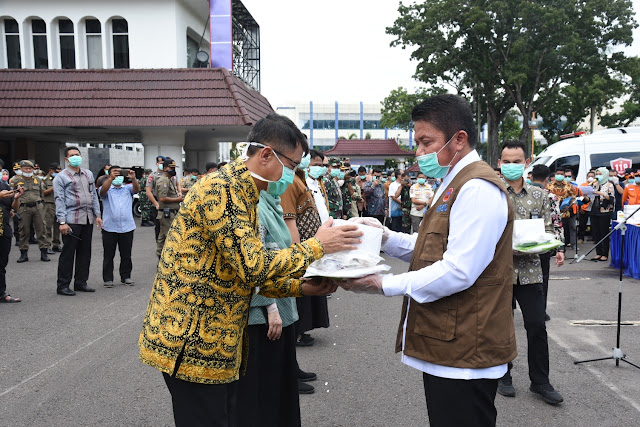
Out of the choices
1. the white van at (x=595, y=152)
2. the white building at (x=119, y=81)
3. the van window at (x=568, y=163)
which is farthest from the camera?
the white building at (x=119, y=81)

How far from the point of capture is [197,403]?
2.22 meters

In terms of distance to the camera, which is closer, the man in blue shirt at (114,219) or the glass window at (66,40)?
the man in blue shirt at (114,219)

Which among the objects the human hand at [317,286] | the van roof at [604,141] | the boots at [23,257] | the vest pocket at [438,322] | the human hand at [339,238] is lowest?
the boots at [23,257]

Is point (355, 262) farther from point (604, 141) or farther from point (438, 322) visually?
point (604, 141)

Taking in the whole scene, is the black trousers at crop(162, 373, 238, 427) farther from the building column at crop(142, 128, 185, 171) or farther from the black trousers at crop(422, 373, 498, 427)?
the building column at crop(142, 128, 185, 171)

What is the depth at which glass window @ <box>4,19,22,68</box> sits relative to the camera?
23344mm

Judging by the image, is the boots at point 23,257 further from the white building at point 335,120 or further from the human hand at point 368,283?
the white building at point 335,120

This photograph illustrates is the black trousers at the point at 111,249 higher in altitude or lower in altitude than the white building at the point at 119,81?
lower

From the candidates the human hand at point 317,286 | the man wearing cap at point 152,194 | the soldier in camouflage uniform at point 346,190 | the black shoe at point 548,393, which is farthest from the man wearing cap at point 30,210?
the human hand at point 317,286

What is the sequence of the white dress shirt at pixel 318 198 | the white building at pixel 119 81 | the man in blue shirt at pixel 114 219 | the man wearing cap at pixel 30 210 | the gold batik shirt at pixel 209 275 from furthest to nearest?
the white building at pixel 119 81, the man wearing cap at pixel 30 210, the man in blue shirt at pixel 114 219, the white dress shirt at pixel 318 198, the gold batik shirt at pixel 209 275

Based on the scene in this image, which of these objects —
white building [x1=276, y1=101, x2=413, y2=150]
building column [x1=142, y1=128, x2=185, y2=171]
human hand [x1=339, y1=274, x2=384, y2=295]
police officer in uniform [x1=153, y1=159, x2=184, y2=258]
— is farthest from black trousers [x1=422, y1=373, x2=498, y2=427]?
white building [x1=276, y1=101, x2=413, y2=150]

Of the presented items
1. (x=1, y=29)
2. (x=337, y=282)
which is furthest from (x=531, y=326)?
(x=1, y=29)

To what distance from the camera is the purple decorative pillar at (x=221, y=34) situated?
20.0 metres

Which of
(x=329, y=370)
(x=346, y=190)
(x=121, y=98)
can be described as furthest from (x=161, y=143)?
(x=329, y=370)
